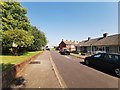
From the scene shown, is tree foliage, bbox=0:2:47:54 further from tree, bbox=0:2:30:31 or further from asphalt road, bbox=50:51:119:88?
asphalt road, bbox=50:51:119:88

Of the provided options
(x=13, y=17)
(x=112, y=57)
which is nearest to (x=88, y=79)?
(x=112, y=57)

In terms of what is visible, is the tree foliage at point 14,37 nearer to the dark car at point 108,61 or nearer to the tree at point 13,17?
the tree at point 13,17

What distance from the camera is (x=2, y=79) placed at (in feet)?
23.1

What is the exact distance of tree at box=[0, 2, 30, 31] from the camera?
30.6 m

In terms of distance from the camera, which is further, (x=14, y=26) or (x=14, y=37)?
(x=14, y=26)

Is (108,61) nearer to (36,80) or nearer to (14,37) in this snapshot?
(36,80)

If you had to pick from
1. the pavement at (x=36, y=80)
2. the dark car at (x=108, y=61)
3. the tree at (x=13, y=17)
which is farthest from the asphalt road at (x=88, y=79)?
the tree at (x=13, y=17)

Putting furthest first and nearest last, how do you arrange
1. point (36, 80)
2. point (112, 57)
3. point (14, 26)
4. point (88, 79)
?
point (14, 26)
point (112, 57)
point (88, 79)
point (36, 80)

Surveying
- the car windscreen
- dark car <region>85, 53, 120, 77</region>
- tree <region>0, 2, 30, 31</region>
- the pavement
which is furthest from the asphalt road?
tree <region>0, 2, 30, 31</region>

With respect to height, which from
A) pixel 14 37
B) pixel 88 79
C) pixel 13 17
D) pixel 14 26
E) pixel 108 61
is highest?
pixel 13 17

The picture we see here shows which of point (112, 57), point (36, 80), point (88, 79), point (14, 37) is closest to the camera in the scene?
point (36, 80)

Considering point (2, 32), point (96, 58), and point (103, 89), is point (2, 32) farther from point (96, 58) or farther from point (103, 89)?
point (103, 89)

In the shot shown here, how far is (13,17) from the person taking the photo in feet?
109

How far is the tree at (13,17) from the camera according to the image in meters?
30.6
